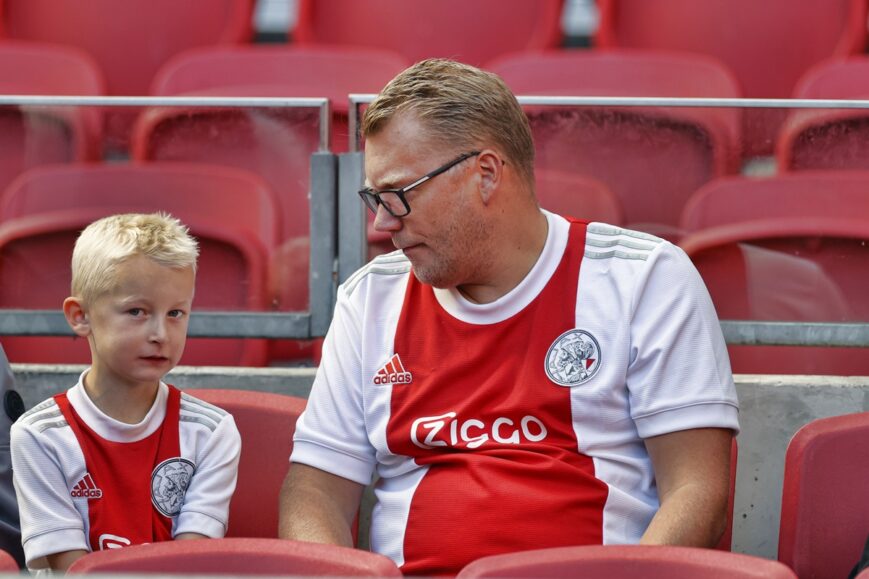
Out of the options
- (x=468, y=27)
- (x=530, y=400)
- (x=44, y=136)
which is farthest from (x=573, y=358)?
(x=468, y=27)

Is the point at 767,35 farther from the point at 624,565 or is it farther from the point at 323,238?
the point at 624,565

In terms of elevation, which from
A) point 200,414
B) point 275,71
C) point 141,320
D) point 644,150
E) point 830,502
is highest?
point 275,71

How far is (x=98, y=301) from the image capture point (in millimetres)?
1665

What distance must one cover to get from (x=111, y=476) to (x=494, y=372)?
0.54m

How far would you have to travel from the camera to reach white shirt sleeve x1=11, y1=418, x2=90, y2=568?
157 cm

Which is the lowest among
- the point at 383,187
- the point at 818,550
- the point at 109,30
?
the point at 818,550

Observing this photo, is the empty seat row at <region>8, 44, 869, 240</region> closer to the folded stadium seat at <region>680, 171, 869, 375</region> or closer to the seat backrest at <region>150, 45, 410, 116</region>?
the folded stadium seat at <region>680, 171, 869, 375</region>

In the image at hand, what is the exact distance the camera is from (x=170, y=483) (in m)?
1.68

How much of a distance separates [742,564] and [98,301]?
0.95 m

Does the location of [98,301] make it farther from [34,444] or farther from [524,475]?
[524,475]

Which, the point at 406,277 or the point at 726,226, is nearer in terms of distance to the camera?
the point at 406,277

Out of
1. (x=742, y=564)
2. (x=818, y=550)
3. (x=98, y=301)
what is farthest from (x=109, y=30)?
(x=742, y=564)

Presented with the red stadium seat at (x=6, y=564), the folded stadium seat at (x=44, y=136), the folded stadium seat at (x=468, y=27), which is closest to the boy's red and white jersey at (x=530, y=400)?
the red stadium seat at (x=6, y=564)

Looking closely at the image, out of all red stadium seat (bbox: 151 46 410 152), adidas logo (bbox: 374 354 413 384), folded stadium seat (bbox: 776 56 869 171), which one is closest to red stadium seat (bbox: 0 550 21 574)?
adidas logo (bbox: 374 354 413 384)
